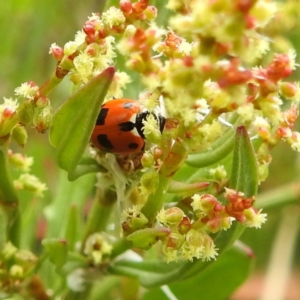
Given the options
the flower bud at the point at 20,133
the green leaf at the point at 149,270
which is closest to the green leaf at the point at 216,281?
the green leaf at the point at 149,270

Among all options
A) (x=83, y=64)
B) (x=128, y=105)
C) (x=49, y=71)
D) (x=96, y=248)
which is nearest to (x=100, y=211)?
(x=96, y=248)

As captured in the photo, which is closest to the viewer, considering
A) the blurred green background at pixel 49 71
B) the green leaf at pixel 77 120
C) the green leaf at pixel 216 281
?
the green leaf at pixel 77 120

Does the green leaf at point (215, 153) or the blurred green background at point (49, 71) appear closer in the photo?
the green leaf at point (215, 153)

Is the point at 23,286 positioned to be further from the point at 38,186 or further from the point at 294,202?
the point at 294,202

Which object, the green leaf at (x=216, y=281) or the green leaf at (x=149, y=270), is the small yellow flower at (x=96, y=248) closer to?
the green leaf at (x=149, y=270)

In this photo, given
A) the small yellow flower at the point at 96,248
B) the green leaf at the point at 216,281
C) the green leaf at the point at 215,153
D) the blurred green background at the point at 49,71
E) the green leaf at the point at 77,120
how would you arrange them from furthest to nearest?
1. the blurred green background at the point at 49,71
2. the green leaf at the point at 216,281
3. the small yellow flower at the point at 96,248
4. the green leaf at the point at 215,153
5. the green leaf at the point at 77,120

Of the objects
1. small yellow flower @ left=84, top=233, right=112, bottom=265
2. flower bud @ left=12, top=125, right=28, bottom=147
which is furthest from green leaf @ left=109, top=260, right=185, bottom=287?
flower bud @ left=12, top=125, right=28, bottom=147

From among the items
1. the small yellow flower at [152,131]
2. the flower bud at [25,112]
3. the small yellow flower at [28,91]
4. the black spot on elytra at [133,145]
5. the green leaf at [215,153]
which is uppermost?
the small yellow flower at [28,91]

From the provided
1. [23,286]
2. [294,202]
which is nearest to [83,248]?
[23,286]
